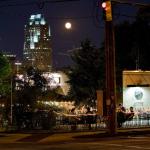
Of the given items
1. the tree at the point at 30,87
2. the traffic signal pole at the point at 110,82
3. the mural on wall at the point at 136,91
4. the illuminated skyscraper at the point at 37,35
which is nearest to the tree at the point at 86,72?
the mural on wall at the point at 136,91

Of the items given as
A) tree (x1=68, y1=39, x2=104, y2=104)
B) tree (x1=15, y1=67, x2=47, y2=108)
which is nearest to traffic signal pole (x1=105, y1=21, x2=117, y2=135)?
tree (x1=15, y1=67, x2=47, y2=108)

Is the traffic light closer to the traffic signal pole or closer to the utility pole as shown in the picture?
the utility pole

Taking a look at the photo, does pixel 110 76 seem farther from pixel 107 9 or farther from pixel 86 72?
pixel 86 72

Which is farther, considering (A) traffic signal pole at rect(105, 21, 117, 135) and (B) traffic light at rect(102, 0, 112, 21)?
(A) traffic signal pole at rect(105, 21, 117, 135)

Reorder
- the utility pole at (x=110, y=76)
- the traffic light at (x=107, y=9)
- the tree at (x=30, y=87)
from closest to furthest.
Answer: the traffic light at (x=107, y=9) → the utility pole at (x=110, y=76) → the tree at (x=30, y=87)

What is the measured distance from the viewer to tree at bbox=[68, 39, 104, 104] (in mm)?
56312

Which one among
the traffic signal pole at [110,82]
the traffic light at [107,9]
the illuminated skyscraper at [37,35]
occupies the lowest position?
the traffic signal pole at [110,82]

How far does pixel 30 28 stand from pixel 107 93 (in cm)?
14072

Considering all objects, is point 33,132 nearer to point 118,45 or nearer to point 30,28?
point 118,45

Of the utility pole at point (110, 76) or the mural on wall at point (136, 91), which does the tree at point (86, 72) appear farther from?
the utility pole at point (110, 76)

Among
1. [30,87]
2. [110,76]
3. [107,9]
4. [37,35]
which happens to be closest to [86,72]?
[30,87]

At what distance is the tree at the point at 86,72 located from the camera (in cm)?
5631

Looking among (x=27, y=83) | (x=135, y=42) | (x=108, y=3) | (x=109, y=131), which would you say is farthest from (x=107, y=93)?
(x=135, y=42)

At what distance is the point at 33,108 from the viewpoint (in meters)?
41.3
